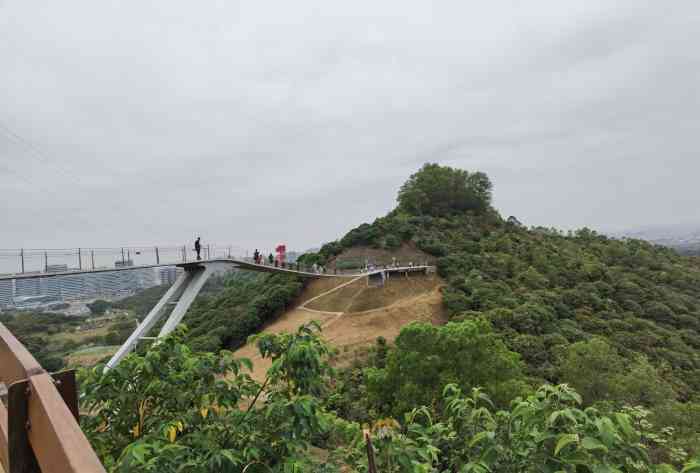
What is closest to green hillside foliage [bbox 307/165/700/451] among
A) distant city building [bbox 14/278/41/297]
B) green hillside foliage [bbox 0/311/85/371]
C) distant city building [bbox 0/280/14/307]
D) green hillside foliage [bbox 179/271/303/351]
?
green hillside foliage [bbox 179/271/303/351]

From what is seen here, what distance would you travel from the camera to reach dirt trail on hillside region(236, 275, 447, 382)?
22875 mm

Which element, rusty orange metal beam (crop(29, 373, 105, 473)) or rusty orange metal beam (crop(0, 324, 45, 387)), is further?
rusty orange metal beam (crop(0, 324, 45, 387))

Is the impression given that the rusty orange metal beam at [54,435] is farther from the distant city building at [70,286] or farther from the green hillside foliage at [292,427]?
the distant city building at [70,286]

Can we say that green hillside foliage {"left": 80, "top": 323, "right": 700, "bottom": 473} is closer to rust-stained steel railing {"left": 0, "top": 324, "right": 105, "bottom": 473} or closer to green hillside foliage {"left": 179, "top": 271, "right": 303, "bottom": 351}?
rust-stained steel railing {"left": 0, "top": 324, "right": 105, "bottom": 473}

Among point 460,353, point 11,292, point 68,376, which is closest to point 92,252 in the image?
point 11,292

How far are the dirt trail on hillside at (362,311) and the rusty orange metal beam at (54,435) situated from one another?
769 inches

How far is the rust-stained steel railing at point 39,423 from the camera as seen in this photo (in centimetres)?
83

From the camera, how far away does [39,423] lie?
953 millimetres

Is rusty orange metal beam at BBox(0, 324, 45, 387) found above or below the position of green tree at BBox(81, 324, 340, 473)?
above

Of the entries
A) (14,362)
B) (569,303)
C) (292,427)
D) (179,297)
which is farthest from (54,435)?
(569,303)

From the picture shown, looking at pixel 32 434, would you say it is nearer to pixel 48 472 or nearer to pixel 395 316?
pixel 48 472

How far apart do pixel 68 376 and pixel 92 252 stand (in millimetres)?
11258

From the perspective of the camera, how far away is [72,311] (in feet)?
38.9

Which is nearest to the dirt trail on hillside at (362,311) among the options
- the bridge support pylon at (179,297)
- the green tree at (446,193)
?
the bridge support pylon at (179,297)
